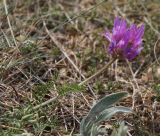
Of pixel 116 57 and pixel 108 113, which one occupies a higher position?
pixel 116 57

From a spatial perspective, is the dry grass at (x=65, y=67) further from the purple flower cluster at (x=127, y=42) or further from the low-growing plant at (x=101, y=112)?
the purple flower cluster at (x=127, y=42)

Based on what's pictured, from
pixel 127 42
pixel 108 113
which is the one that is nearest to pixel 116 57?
pixel 127 42

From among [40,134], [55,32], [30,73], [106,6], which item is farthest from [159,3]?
[40,134]

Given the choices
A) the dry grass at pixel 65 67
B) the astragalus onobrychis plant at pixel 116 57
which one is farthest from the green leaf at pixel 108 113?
the dry grass at pixel 65 67

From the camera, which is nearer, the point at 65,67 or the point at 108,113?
the point at 108,113

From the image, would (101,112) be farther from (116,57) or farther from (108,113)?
(116,57)

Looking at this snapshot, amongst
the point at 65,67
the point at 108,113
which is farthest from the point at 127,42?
the point at 65,67

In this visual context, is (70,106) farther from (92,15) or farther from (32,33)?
(92,15)
